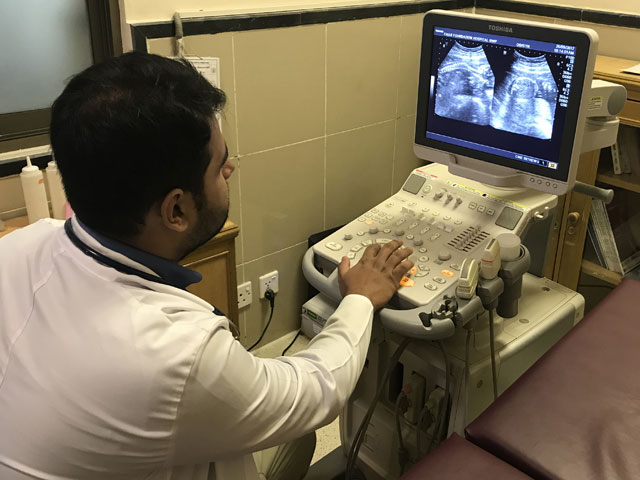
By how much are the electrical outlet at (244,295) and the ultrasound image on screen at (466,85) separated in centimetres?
99

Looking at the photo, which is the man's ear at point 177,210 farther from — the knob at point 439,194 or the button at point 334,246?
the knob at point 439,194

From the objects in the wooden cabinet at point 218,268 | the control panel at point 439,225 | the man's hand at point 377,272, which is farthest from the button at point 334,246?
the wooden cabinet at point 218,268

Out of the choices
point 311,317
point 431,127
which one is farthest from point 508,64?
point 311,317

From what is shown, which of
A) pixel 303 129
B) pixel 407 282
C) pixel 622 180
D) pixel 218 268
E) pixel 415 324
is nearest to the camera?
pixel 415 324

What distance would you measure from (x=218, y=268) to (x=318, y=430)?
670 mm

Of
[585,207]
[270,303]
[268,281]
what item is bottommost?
[270,303]

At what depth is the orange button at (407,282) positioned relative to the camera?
1.50 metres

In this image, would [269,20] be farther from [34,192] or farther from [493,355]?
[493,355]

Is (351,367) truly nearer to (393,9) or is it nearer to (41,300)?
(41,300)

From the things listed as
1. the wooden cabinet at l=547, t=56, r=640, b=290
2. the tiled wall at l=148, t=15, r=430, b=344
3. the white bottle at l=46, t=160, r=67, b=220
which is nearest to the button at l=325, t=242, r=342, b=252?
the tiled wall at l=148, t=15, r=430, b=344

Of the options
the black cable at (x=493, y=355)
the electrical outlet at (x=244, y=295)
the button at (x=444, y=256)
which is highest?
the button at (x=444, y=256)

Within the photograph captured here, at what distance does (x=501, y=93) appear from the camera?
62.9 inches

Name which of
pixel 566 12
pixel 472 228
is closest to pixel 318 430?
pixel 472 228

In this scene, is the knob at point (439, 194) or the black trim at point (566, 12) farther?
the black trim at point (566, 12)
